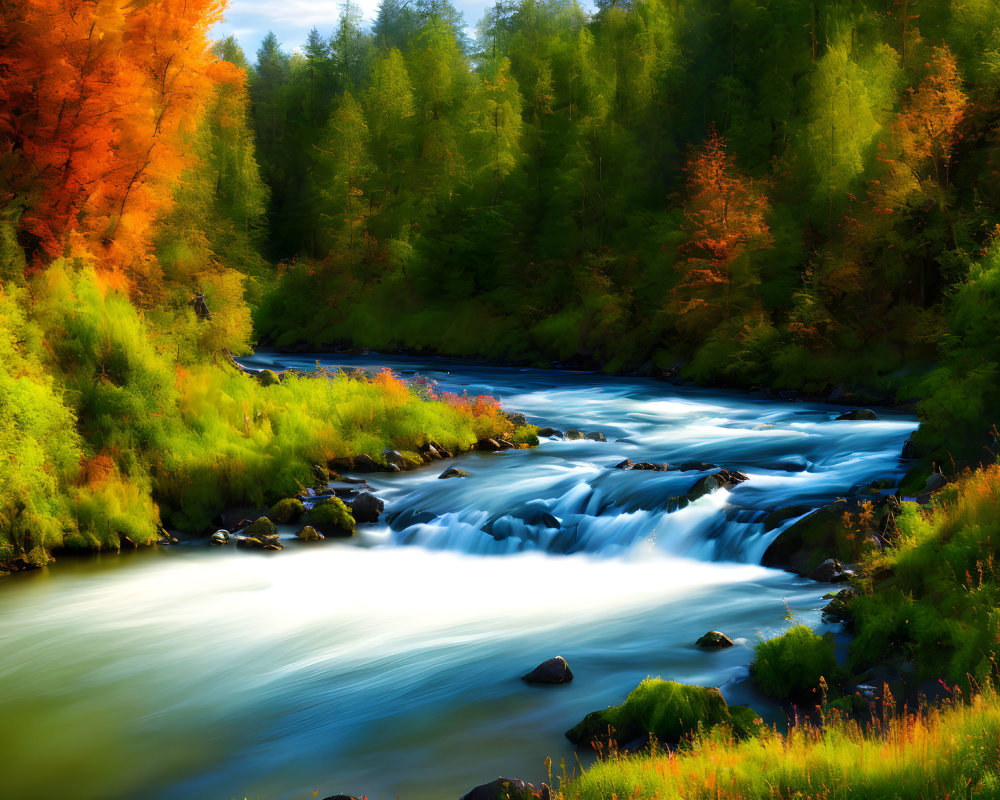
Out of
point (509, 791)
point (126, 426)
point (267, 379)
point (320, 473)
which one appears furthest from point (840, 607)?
point (267, 379)

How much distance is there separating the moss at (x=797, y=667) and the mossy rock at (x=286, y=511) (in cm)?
836

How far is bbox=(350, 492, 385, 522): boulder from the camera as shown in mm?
14070

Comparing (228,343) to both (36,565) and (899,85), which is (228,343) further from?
(899,85)

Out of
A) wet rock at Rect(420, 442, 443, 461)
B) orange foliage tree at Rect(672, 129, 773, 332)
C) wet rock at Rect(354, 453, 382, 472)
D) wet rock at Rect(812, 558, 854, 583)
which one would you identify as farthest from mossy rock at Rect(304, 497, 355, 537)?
orange foliage tree at Rect(672, 129, 773, 332)

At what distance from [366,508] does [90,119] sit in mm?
8427

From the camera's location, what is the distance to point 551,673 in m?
8.05

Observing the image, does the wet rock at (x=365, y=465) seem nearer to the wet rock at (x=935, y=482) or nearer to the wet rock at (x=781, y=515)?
the wet rock at (x=781, y=515)

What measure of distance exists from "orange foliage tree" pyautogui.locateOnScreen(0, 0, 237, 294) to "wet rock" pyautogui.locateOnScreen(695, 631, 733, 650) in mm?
12305

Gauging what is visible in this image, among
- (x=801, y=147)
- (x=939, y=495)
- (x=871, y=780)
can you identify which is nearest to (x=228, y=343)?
(x=939, y=495)

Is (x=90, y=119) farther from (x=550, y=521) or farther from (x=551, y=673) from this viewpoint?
(x=551, y=673)

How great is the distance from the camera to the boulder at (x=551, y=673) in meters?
8.03

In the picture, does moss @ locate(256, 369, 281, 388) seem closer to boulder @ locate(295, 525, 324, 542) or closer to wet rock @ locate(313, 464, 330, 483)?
wet rock @ locate(313, 464, 330, 483)

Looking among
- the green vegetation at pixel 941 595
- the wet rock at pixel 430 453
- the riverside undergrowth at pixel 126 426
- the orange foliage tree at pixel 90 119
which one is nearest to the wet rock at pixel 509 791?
the green vegetation at pixel 941 595

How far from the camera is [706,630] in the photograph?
913 cm
